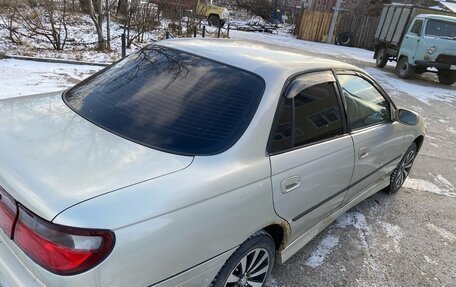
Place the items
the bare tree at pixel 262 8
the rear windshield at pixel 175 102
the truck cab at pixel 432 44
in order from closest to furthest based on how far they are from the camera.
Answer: the rear windshield at pixel 175 102 → the truck cab at pixel 432 44 → the bare tree at pixel 262 8

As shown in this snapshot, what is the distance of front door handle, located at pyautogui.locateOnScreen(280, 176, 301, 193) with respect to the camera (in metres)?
2.25

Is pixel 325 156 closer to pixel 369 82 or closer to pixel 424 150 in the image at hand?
pixel 369 82

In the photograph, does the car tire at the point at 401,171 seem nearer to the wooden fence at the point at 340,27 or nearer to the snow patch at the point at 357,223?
the snow patch at the point at 357,223

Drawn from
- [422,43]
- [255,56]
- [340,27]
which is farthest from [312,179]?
[340,27]

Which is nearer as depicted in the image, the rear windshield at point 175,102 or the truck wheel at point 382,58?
the rear windshield at point 175,102

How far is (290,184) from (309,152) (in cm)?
29

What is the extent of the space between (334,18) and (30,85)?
62.9 feet

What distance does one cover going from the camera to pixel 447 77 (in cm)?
1291

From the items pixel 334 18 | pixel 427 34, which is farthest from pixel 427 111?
pixel 334 18

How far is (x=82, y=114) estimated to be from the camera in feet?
7.49

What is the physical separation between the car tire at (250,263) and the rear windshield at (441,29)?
39.3 feet

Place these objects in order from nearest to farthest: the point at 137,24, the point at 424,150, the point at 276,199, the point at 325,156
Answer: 1. the point at 276,199
2. the point at 325,156
3. the point at 424,150
4. the point at 137,24

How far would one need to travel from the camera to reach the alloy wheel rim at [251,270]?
86.4 inches

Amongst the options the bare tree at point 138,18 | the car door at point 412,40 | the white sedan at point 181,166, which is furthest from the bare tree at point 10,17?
the car door at point 412,40
